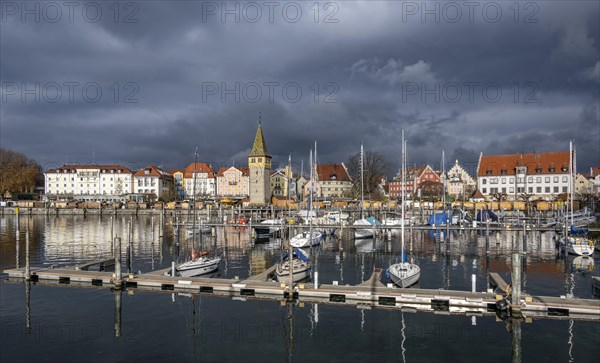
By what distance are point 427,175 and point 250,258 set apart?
118 m

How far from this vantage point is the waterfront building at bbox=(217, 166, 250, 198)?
156m

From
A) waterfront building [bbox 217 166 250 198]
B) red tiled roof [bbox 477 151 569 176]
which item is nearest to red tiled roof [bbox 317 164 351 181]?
waterfront building [bbox 217 166 250 198]

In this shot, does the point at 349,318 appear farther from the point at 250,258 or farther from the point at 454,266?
the point at 250,258

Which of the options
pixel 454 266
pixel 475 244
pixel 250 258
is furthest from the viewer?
pixel 475 244

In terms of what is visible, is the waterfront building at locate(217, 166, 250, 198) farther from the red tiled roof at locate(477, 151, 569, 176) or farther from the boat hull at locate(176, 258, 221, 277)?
the boat hull at locate(176, 258, 221, 277)

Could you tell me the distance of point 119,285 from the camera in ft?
100

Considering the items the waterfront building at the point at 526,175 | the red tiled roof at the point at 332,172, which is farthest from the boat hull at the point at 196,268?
the red tiled roof at the point at 332,172

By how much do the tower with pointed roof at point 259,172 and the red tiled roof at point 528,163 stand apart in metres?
58.2

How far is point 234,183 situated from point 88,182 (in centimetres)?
5135

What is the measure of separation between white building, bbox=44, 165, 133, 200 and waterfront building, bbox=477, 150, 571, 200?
116 m

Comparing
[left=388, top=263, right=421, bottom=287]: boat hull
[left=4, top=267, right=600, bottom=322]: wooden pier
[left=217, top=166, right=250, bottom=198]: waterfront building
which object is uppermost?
[left=217, top=166, right=250, bottom=198]: waterfront building

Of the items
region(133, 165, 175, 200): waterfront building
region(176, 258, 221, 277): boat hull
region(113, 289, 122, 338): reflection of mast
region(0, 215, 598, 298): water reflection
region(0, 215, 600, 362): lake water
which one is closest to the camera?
region(0, 215, 600, 362): lake water

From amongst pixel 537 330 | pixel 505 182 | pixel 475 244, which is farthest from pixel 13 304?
pixel 505 182

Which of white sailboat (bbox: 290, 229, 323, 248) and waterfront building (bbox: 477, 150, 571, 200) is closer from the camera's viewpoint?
white sailboat (bbox: 290, 229, 323, 248)
